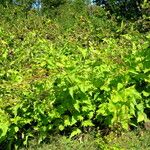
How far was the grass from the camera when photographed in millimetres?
5379

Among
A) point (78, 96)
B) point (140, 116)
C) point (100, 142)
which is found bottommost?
point (100, 142)

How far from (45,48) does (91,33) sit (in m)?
3.43

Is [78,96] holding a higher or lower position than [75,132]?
higher

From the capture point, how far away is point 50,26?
1205 centimetres

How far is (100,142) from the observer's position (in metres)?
5.49

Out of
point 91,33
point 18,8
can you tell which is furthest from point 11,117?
point 18,8

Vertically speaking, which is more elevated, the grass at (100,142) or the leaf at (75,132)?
the leaf at (75,132)

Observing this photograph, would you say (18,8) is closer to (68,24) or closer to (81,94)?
(68,24)

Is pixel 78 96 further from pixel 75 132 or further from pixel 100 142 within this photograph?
pixel 100 142

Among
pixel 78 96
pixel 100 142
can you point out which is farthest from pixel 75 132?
pixel 78 96

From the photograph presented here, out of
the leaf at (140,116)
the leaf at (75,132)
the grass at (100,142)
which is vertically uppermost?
the leaf at (140,116)

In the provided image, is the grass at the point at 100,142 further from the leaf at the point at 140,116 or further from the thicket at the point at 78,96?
the leaf at the point at 140,116

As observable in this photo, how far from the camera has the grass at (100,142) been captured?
212 inches

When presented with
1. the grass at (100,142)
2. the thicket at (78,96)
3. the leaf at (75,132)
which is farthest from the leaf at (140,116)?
the leaf at (75,132)
